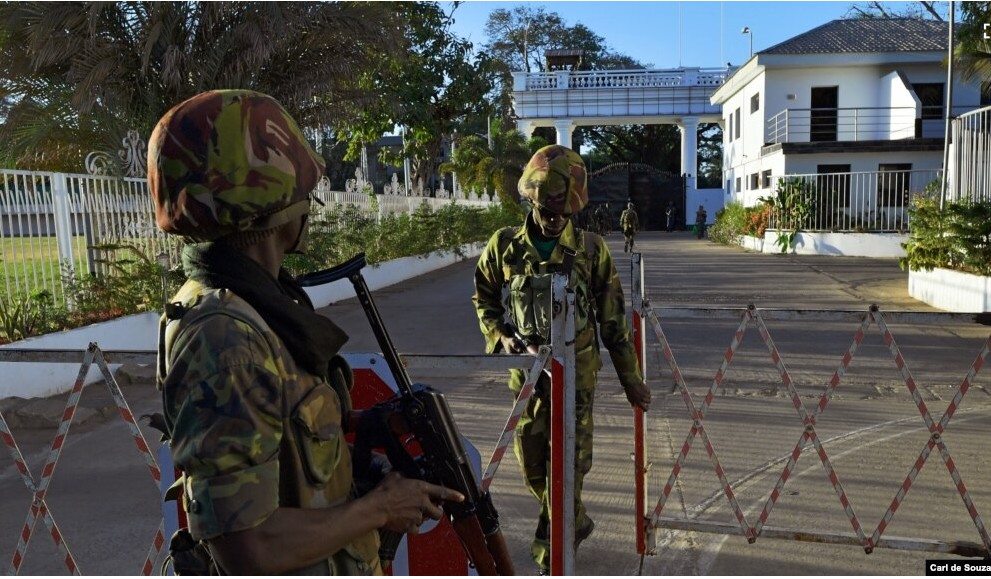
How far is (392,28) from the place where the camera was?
11977mm

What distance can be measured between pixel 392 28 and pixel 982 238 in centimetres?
857

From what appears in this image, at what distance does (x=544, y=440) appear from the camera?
3.30m

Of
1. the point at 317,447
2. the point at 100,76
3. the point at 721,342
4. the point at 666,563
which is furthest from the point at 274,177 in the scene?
the point at 100,76

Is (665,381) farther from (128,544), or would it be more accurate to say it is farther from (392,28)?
(392,28)

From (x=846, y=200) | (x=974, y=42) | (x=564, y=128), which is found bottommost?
(x=846, y=200)

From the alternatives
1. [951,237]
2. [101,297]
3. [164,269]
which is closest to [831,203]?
[951,237]

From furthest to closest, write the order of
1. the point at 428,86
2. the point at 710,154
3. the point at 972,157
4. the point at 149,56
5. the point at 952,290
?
the point at 710,154 → the point at 428,86 → the point at 972,157 → the point at 952,290 → the point at 149,56

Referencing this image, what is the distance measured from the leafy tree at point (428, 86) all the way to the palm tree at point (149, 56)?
5.71m

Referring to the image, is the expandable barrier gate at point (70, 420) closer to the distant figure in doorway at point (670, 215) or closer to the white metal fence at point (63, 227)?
the white metal fence at point (63, 227)

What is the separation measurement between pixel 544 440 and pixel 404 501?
1.87 metres

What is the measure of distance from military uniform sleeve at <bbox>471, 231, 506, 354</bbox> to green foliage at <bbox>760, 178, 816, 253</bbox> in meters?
19.9

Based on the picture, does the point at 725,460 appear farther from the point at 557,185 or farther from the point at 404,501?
the point at 404,501

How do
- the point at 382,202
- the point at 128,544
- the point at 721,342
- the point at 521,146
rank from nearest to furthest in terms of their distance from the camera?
the point at 128,544 < the point at 721,342 < the point at 382,202 < the point at 521,146

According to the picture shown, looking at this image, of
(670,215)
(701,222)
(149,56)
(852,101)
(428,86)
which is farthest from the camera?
(670,215)
